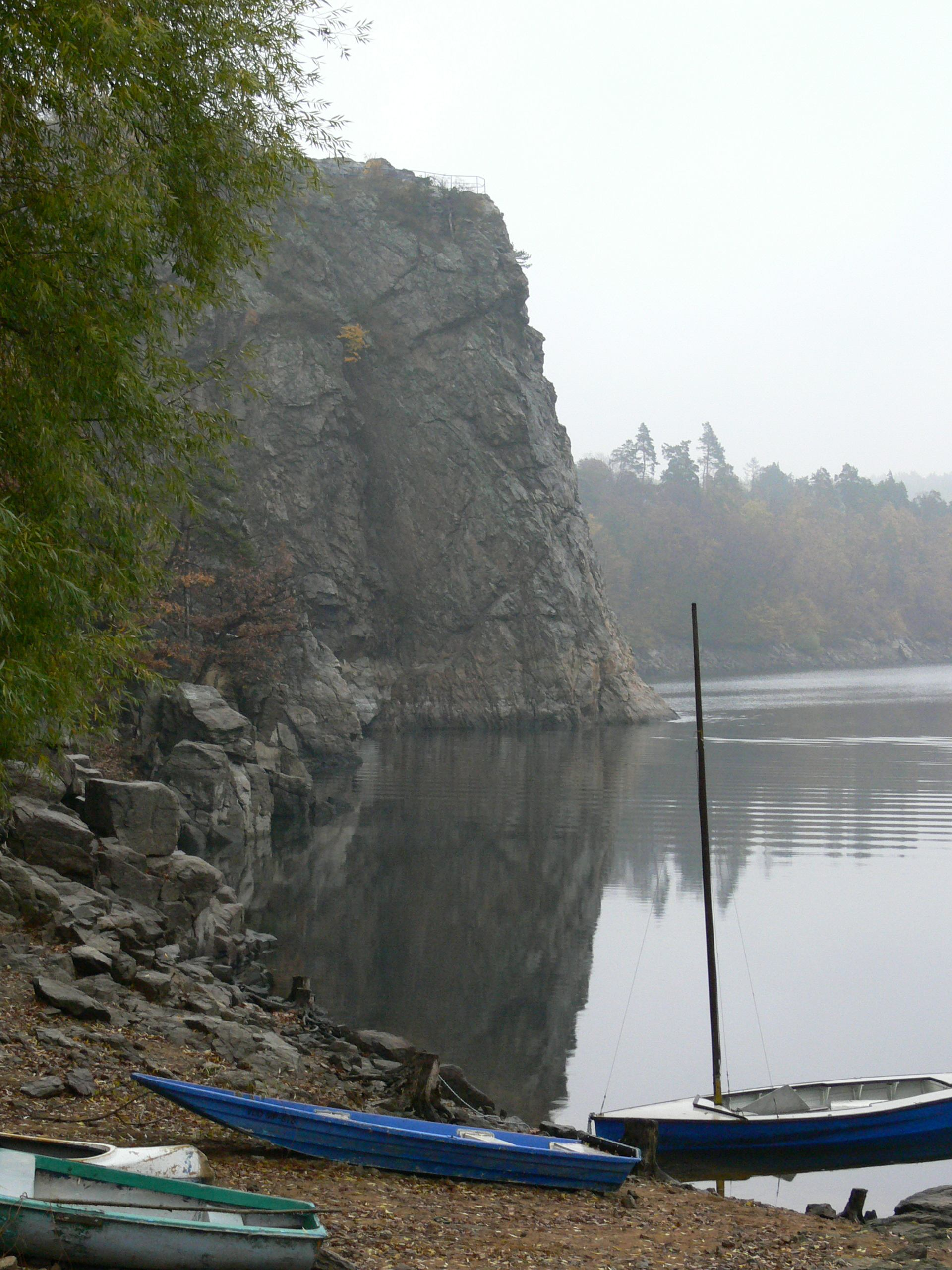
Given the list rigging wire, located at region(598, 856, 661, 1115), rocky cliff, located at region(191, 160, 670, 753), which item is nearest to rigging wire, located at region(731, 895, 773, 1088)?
rigging wire, located at region(598, 856, 661, 1115)

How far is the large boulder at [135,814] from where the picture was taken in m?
21.6

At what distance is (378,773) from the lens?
170 feet

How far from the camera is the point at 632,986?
20.6 m

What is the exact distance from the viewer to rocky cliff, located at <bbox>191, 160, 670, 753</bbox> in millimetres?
77688

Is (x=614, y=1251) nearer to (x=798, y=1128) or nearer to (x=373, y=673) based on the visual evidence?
(x=798, y=1128)

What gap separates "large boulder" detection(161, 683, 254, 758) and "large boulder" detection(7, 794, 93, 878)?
16.4 meters

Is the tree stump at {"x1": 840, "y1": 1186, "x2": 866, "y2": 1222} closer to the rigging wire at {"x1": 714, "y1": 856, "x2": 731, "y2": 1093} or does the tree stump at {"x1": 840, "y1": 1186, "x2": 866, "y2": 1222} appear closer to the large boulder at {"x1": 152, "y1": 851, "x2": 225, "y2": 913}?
the rigging wire at {"x1": 714, "y1": 856, "x2": 731, "y2": 1093}

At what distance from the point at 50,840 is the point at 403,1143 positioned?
11.4 meters

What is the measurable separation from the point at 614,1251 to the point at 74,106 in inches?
431

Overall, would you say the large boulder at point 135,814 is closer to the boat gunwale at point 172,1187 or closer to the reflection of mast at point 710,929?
the reflection of mast at point 710,929

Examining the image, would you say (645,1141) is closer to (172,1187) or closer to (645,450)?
(172,1187)

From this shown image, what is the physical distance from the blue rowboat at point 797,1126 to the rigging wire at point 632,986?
2.59 ft

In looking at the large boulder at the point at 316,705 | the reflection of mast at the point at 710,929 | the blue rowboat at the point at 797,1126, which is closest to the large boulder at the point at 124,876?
the reflection of mast at the point at 710,929

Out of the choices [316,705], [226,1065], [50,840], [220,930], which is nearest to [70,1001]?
[226,1065]
